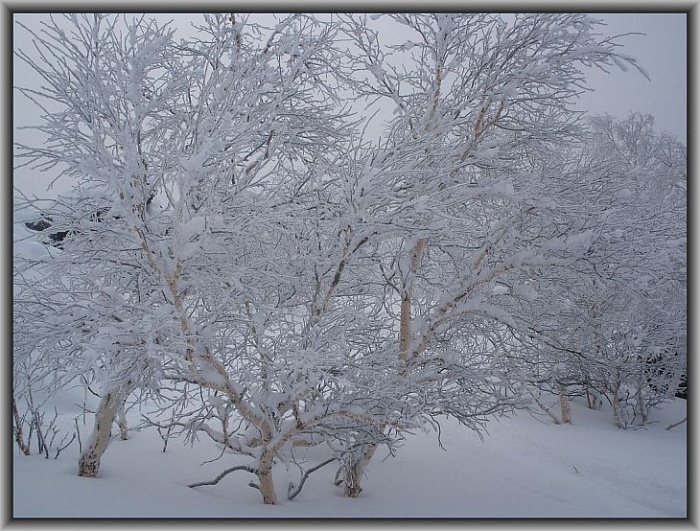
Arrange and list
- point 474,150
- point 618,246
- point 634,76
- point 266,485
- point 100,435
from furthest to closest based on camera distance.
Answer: point 474,150
point 634,76
point 100,435
point 266,485
point 618,246

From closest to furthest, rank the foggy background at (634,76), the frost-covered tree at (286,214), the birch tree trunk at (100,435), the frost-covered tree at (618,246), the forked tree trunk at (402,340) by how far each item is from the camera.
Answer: the frost-covered tree at (286,214)
the foggy background at (634,76)
the frost-covered tree at (618,246)
the birch tree trunk at (100,435)
the forked tree trunk at (402,340)

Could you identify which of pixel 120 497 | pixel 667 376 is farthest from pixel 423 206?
pixel 667 376

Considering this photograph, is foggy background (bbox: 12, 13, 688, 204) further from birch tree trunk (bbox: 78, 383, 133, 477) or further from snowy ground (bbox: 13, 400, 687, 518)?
snowy ground (bbox: 13, 400, 687, 518)

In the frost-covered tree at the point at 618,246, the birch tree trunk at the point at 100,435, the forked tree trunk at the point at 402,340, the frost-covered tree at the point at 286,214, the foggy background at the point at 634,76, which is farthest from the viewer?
the forked tree trunk at the point at 402,340

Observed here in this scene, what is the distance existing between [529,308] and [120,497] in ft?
13.2

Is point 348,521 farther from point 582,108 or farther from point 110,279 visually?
point 582,108

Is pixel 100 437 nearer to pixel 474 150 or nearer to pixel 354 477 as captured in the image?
pixel 354 477

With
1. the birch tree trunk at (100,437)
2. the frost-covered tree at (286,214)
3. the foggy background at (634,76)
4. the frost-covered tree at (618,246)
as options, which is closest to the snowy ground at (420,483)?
the birch tree trunk at (100,437)

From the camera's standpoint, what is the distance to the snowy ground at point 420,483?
3.47 metres

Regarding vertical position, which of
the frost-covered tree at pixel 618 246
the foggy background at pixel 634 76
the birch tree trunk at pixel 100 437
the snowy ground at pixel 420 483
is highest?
the foggy background at pixel 634 76

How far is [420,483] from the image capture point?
15.9 feet

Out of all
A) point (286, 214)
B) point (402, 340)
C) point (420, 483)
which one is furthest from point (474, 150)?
point (420, 483)

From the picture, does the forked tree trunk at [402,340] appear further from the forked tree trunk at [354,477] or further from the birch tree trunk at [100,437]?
the birch tree trunk at [100,437]

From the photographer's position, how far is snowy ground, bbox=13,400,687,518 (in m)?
3.47
